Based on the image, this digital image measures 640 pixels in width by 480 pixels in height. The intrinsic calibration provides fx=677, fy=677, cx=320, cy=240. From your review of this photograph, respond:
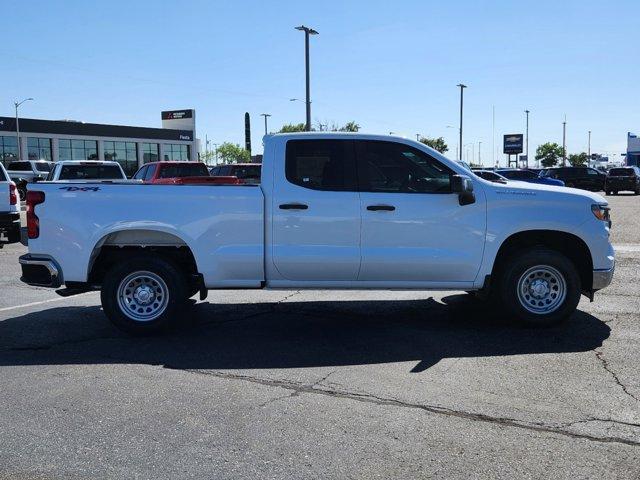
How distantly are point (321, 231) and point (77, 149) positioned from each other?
7286cm

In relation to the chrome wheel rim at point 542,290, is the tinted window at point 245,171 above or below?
above

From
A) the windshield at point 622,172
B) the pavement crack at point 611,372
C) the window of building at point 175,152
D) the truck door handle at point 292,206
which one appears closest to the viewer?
the pavement crack at point 611,372

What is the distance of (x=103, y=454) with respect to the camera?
4039 mm

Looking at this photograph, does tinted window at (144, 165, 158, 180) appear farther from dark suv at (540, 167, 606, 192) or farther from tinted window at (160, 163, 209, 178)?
dark suv at (540, 167, 606, 192)

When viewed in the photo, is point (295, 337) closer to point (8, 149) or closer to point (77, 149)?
point (8, 149)

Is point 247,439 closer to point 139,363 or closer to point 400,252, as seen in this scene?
point 139,363

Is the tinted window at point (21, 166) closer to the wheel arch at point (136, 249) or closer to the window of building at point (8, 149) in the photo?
the window of building at point (8, 149)

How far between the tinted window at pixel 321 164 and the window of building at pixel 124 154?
73.4 metres

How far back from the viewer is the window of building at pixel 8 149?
216 ft

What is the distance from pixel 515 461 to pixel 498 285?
3541 mm

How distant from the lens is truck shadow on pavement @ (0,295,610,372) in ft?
20.2

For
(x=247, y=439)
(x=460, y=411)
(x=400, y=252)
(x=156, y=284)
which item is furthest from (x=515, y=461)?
(x=156, y=284)

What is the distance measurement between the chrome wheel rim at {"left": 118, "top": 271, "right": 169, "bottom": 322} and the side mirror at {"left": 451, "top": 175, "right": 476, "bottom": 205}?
10.3ft

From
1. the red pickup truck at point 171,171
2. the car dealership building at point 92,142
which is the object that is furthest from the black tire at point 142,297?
the car dealership building at point 92,142
